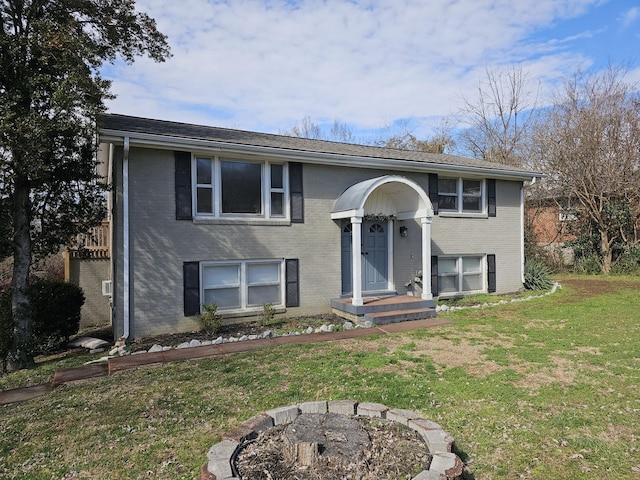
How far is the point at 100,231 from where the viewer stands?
12.2 metres

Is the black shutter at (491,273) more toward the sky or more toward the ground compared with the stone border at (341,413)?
more toward the sky

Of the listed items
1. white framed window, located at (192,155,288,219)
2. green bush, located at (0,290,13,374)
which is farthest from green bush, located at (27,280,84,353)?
white framed window, located at (192,155,288,219)

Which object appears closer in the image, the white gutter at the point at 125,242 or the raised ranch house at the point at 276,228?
the white gutter at the point at 125,242

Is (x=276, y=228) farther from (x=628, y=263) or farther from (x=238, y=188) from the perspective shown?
(x=628, y=263)

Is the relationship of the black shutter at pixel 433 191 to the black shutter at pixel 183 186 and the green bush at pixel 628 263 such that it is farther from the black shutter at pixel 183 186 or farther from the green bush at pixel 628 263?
the green bush at pixel 628 263

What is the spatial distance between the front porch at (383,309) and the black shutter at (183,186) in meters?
4.16

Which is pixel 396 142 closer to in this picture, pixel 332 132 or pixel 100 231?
pixel 332 132

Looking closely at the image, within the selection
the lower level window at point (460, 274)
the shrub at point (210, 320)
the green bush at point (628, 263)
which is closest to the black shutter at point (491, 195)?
the lower level window at point (460, 274)

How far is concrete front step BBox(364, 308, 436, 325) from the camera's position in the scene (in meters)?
8.71

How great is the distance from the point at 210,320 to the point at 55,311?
13.4 feet

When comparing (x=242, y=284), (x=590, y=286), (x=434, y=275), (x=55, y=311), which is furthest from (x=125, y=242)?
(x=590, y=286)

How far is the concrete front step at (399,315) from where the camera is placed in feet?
28.6

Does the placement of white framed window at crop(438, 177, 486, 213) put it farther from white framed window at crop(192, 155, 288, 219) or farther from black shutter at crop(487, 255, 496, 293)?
white framed window at crop(192, 155, 288, 219)

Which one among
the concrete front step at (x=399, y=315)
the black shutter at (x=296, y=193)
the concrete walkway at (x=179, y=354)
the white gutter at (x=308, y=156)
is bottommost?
the concrete walkway at (x=179, y=354)
